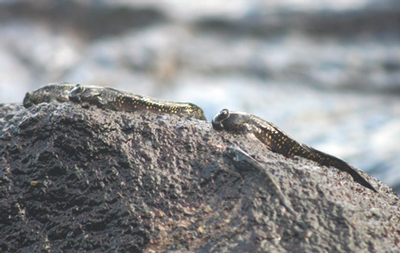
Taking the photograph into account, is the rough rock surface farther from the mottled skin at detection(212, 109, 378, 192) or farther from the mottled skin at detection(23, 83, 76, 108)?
the mottled skin at detection(23, 83, 76, 108)

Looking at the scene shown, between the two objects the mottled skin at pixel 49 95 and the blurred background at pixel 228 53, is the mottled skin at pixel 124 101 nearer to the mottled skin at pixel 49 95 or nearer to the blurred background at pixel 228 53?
the mottled skin at pixel 49 95


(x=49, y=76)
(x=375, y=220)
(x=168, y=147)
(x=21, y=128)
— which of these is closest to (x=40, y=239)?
(x=21, y=128)

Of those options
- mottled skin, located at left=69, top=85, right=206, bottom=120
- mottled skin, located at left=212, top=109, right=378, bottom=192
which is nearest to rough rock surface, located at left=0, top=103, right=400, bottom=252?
mottled skin, located at left=212, top=109, right=378, bottom=192

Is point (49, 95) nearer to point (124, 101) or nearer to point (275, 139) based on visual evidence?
point (124, 101)

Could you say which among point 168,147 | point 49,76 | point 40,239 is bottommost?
point 40,239

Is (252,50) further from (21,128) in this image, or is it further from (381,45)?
(21,128)
